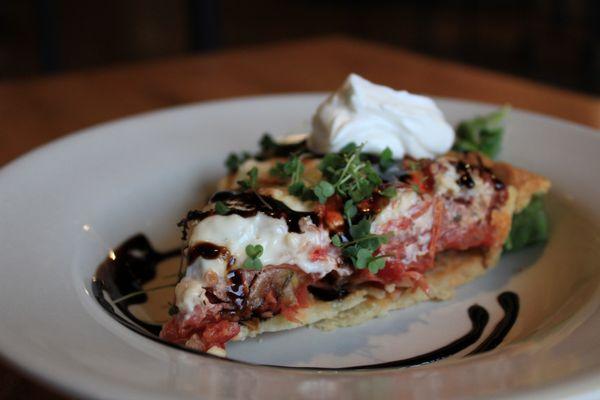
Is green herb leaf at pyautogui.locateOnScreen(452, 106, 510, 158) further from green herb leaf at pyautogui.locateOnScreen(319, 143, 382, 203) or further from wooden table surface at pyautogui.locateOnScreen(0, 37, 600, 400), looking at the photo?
wooden table surface at pyautogui.locateOnScreen(0, 37, 600, 400)

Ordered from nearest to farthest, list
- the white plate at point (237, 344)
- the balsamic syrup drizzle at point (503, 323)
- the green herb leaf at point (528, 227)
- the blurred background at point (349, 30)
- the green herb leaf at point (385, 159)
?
1. the white plate at point (237, 344)
2. the balsamic syrup drizzle at point (503, 323)
3. the green herb leaf at point (385, 159)
4. the green herb leaf at point (528, 227)
5. the blurred background at point (349, 30)

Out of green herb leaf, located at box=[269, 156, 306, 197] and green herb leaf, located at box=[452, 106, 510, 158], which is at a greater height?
green herb leaf, located at box=[269, 156, 306, 197]

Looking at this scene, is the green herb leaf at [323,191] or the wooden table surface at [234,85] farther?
the wooden table surface at [234,85]

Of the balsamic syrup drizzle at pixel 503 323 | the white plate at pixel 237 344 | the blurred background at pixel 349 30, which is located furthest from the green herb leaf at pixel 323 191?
the blurred background at pixel 349 30

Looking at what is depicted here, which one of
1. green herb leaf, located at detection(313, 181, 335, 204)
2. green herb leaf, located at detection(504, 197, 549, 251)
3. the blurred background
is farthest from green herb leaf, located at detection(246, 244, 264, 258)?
the blurred background

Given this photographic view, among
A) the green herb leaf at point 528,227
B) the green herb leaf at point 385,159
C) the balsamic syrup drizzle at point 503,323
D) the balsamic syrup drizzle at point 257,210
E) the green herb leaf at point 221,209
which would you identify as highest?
the green herb leaf at point 385,159

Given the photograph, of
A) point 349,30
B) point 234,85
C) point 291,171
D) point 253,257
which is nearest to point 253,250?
point 253,257

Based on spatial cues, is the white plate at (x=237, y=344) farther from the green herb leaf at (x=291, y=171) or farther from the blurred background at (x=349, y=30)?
the blurred background at (x=349, y=30)
